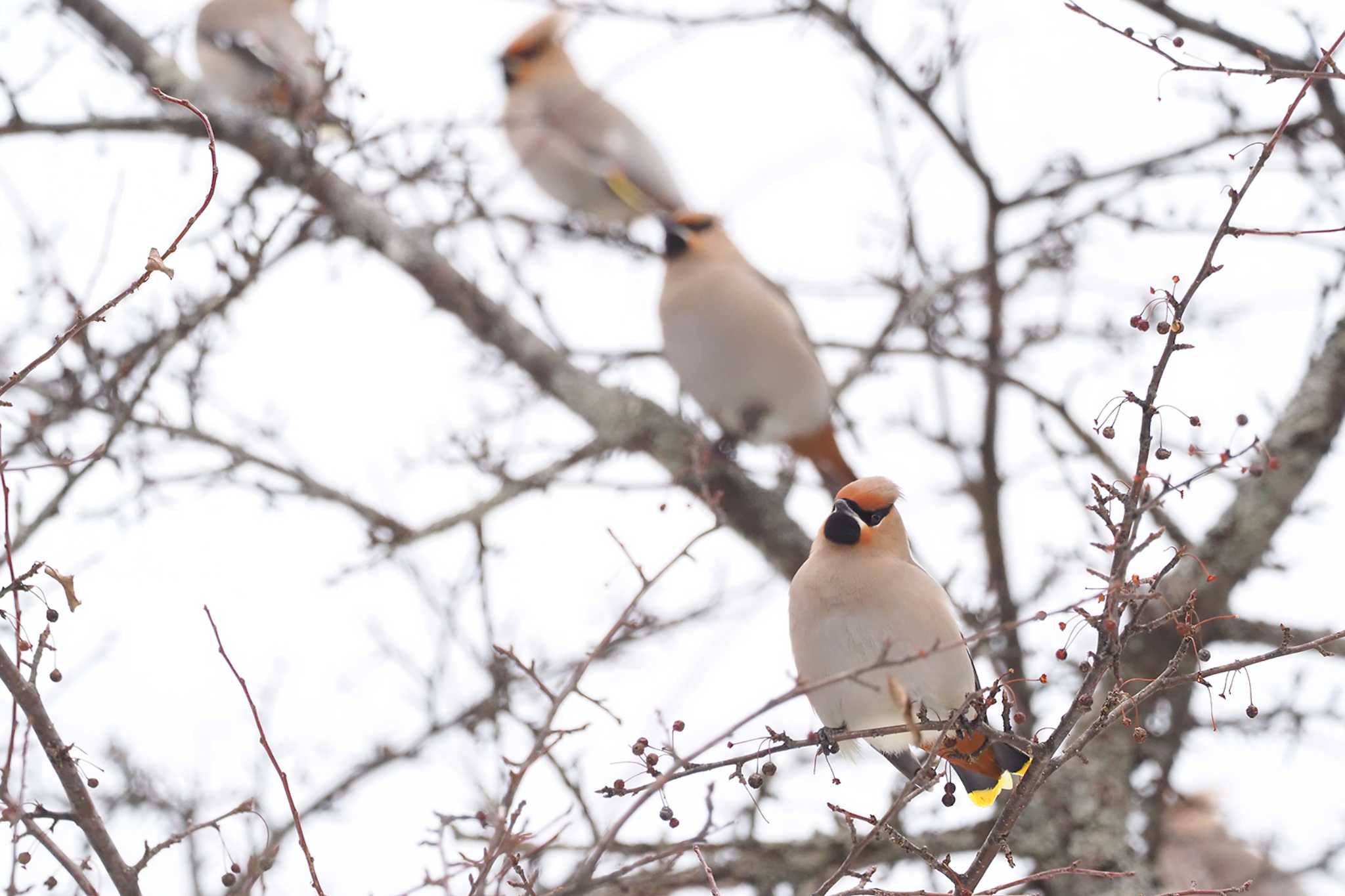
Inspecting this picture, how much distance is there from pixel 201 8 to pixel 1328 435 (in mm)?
4398

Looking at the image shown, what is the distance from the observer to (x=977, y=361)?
16.2 ft

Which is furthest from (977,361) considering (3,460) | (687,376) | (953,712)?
(3,460)

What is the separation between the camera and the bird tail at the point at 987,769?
3.10 m

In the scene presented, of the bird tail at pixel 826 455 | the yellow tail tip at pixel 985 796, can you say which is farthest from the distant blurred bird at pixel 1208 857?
the yellow tail tip at pixel 985 796

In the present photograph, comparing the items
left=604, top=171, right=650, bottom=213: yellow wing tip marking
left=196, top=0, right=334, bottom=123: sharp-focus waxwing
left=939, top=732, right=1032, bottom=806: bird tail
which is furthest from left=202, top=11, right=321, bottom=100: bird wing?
left=939, top=732, right=1032, bottom=806: bird tail

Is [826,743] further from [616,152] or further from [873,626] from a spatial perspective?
[616,152]

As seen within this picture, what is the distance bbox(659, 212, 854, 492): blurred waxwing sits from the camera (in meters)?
5.21

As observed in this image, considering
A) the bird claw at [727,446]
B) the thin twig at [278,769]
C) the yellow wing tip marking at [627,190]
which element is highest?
the yellow wing tip marking at [627,190]

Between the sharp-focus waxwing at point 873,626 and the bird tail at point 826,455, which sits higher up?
the bird tail at point 826,455

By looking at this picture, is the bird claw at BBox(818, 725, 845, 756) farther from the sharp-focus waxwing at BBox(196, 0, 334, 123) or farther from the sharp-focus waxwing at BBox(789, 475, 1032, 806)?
the sharp-focus waxwing at BBox(196, 0, 334, 123)

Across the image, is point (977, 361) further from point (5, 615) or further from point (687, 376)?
point (5, 615)

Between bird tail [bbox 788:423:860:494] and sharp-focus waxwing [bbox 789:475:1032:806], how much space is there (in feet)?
6.31

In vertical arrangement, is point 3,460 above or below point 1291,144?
below

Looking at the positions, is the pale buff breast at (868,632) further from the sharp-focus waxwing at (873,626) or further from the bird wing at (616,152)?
the bird wing at (616,152)
